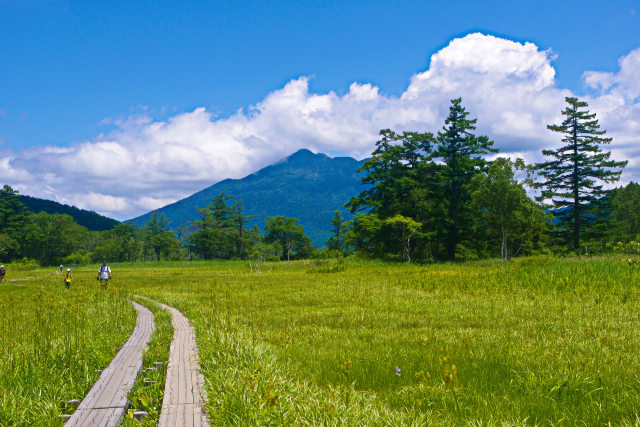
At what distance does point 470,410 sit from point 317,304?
374 inches

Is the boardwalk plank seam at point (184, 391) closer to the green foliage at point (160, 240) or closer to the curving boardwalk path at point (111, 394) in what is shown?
the curving boardwalk path at point (111, 394)

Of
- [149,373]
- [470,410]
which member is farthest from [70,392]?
[470,410]

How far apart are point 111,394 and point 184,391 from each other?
35.7 inches

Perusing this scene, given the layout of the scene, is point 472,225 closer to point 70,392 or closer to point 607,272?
point 607,272

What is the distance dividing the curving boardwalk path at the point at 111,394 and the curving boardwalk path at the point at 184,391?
0.47 metres

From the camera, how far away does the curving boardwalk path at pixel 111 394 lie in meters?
3.74

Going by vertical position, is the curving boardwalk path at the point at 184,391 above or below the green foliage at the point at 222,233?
below

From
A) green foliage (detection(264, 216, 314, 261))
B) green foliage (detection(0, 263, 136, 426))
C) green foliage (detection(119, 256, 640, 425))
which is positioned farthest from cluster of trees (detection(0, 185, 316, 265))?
green foliage (detection(0, 263, 136, 426))

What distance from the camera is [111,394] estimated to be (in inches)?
171

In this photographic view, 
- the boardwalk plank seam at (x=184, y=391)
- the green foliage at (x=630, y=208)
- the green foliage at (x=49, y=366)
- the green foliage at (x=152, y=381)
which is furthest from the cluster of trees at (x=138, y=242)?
the boardwalk plank seam at (x=184, y=391)

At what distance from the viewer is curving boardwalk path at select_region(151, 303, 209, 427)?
11.6 ft

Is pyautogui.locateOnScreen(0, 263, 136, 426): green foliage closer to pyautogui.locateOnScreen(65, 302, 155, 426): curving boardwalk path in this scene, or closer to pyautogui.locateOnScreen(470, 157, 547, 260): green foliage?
pyautogui.locateOnScreen(65, 302, 155, 426): curving boardwalk path

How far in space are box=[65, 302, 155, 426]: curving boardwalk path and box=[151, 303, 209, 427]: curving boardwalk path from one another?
0.47 m

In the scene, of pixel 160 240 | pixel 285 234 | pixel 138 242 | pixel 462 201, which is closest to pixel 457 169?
pixel 462 201
